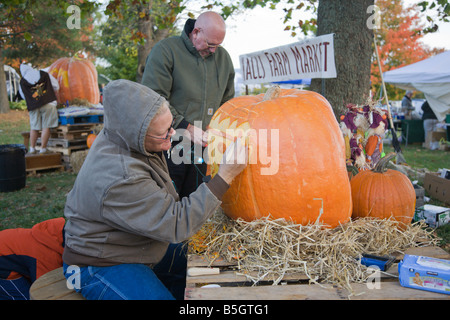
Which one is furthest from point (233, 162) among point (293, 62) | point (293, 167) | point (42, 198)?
point (42, 198)

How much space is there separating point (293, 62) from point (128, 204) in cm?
269

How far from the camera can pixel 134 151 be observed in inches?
70.4

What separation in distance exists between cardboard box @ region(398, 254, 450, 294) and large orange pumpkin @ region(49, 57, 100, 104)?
327 inches

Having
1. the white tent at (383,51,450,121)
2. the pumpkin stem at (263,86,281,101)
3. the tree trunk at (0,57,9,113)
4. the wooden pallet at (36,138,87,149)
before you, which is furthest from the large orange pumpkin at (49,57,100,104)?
the tree trunk at (0,57,9,113)

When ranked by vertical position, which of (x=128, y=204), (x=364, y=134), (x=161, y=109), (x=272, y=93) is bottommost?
(x=128, y=204)

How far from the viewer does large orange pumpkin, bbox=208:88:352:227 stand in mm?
1961

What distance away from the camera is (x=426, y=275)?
152cm

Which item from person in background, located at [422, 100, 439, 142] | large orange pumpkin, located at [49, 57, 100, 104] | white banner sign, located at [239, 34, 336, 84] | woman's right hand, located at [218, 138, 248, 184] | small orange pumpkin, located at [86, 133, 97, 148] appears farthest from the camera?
person in background, located at [422, 100, 439, 142]

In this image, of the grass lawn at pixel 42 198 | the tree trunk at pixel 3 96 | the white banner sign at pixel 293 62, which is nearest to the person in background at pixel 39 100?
the grass lawn at pixel 42 198

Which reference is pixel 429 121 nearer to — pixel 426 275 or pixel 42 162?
pixel 42 162

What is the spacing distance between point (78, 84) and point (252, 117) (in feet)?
24.7

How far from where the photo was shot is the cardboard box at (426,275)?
149cm

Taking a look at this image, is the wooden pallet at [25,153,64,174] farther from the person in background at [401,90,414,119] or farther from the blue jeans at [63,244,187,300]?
the person in background at [401,90,414,119]
